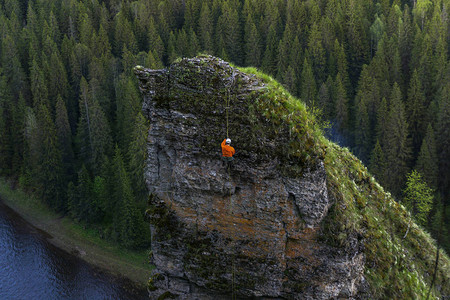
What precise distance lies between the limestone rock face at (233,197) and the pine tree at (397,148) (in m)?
39.9

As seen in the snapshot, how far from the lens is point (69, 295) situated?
44062 mm

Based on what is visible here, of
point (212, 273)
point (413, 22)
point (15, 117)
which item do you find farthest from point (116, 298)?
point (413, 22)

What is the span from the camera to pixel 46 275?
46938mm

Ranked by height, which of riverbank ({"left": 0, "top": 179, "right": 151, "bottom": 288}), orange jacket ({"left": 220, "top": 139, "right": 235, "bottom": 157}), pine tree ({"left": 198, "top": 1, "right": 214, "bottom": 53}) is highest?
orange jacket ({"left": 220, "top": 139, "right": 235, "bottom": 157})

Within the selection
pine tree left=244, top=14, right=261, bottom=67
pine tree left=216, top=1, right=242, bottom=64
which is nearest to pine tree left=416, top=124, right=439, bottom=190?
pine tree left=244, top=14, right=261, bottom=67

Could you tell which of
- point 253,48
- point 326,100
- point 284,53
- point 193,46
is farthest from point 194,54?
point 326,100

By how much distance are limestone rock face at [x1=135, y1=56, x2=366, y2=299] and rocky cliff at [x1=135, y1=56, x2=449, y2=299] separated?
0.12 feet

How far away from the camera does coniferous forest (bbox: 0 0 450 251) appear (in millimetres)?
52656

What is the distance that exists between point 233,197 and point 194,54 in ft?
218

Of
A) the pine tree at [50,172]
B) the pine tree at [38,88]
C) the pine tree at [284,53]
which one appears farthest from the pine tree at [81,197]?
the pine tree at [284,53]

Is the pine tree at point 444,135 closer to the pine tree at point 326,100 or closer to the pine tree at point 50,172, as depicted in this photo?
the pine tree at point 326,100

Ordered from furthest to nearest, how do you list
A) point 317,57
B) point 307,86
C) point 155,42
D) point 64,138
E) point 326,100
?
point 155,42
point 317,57
point 64,138
point 307,86
point 326,100

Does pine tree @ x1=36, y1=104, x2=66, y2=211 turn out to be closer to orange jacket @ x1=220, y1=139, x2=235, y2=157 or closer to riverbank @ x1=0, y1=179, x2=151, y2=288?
riverbank @ x1=0, y1=179, x2=151, y2=288

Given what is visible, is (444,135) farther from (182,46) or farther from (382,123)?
(182,46)
